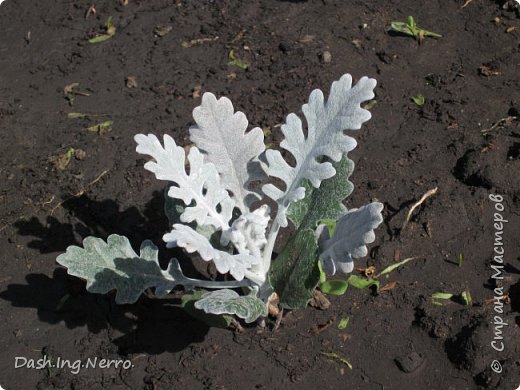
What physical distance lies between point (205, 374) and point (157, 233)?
1.89 feet

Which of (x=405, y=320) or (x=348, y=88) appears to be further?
(x=405, y=320)

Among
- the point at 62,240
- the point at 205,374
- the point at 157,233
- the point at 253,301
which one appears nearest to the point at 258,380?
the point at 205,374

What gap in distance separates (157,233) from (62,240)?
0.33m

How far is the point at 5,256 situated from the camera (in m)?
2.58

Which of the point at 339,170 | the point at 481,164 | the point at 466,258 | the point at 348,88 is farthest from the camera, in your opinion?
the point at 481,164

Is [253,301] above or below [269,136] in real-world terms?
above

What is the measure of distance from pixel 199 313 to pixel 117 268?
0.27m

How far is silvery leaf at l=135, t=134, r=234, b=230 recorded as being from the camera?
199 cm

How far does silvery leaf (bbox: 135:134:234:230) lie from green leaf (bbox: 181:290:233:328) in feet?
0.72

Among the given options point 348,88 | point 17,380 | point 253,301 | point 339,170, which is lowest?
point 17,380

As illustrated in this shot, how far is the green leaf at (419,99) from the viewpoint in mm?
2957

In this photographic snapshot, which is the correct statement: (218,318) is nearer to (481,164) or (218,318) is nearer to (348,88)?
(348,88)

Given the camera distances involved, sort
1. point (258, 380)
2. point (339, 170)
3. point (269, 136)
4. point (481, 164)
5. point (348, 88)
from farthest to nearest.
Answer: point (269, 136)
point (481, 164)
point (258, 380)
point (339, 170)
point (348, 88)

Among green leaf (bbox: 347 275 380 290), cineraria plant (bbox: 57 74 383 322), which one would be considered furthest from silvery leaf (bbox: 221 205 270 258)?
green leaf (bbox: 347 275 380 290)
